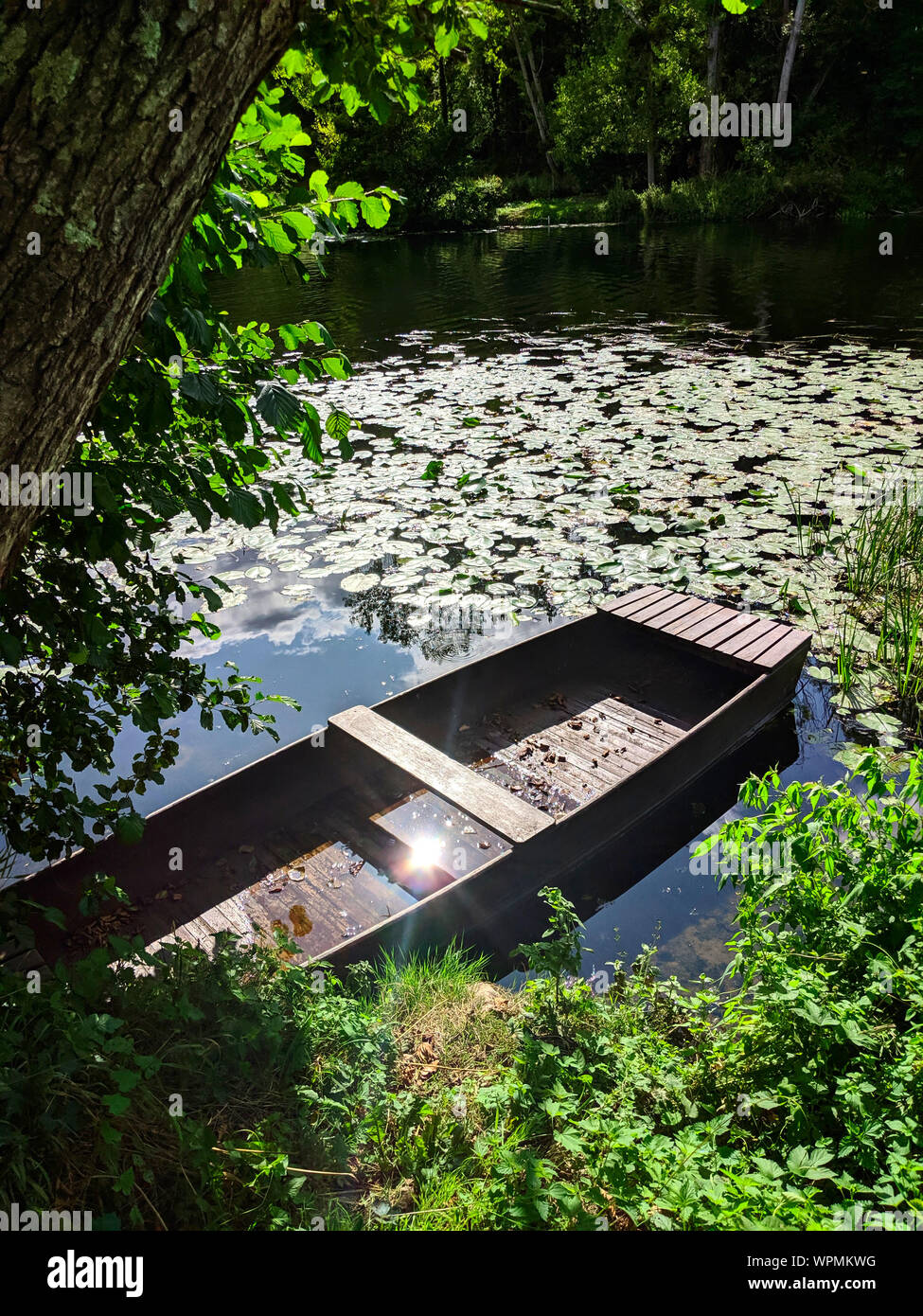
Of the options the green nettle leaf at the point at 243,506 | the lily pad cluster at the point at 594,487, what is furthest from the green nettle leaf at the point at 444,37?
the lily pad cluster at the point at 594,487

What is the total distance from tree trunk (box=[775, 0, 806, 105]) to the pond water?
11986mm

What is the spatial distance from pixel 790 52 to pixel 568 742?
83.4 ft

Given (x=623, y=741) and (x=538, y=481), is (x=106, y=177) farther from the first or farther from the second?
(x=538, y=481)

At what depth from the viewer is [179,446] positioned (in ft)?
7.96

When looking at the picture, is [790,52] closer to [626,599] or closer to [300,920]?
[626,599]

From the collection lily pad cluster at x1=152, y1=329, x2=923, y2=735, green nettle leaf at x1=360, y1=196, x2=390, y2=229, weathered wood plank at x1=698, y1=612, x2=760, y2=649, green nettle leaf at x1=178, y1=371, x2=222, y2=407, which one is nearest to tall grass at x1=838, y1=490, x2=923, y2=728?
lily pad cluster at x1=152, y1=329, x2=923, y2=735

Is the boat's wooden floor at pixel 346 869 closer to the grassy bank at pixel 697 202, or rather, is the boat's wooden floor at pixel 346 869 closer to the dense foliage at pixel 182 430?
the dense foliage at pixel 182 430

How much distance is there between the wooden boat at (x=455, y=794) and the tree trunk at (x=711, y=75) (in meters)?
23.5

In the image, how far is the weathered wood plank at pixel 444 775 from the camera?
3.30 metres

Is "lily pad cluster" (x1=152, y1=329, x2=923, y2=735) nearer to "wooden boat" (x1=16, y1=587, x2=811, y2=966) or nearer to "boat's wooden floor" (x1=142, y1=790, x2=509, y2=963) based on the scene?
"wooden boat" (x1=16, y1=587, x2=811, y2=966)

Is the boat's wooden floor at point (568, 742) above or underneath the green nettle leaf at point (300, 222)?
underneath

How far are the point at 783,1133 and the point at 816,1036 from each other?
239 mm

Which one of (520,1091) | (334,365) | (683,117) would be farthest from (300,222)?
(683,117)

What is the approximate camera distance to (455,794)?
3.45 m
